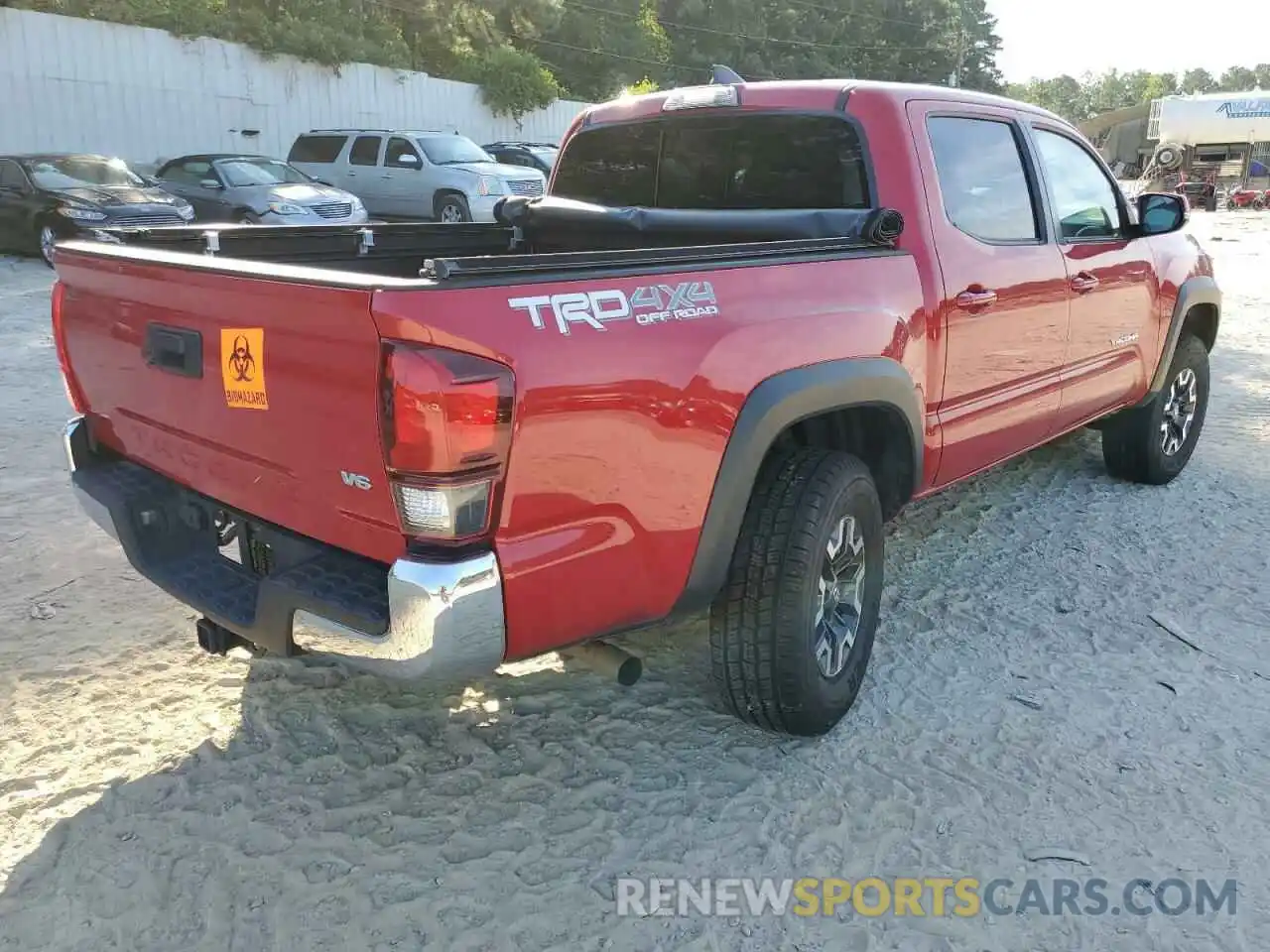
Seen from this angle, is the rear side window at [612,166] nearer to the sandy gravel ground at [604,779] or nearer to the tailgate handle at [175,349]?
the sandy gravel ground at [604,779]

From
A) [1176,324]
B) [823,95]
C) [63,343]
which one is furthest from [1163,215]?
[63,343]

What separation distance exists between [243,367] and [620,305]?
0.91 m

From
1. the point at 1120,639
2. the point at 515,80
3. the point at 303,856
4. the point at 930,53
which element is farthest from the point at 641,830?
the point at 930,53

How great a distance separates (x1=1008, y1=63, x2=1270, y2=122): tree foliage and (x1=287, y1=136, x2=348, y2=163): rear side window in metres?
125

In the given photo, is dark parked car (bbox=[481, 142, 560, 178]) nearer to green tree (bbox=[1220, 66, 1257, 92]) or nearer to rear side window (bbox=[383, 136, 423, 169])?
rear side window (bbox=[383, 136, 423, 169])

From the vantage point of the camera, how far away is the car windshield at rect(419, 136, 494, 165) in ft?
53.9

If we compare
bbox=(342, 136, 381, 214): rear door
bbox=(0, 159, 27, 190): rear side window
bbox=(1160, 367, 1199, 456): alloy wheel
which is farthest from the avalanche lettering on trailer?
bbox=(342, 136, 381, 214): rear door

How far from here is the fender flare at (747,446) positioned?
2600 millimetres

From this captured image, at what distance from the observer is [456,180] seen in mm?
16047

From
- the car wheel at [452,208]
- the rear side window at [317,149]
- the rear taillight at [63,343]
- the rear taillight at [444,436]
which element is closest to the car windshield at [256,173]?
the car wheel at [452,208]

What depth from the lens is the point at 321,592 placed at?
2318 millimetres

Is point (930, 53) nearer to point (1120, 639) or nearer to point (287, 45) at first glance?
point (287, 45)

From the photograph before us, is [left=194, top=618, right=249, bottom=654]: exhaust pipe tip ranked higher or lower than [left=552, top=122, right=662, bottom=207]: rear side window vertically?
lower

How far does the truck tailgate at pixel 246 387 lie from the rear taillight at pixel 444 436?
2.4 inches
